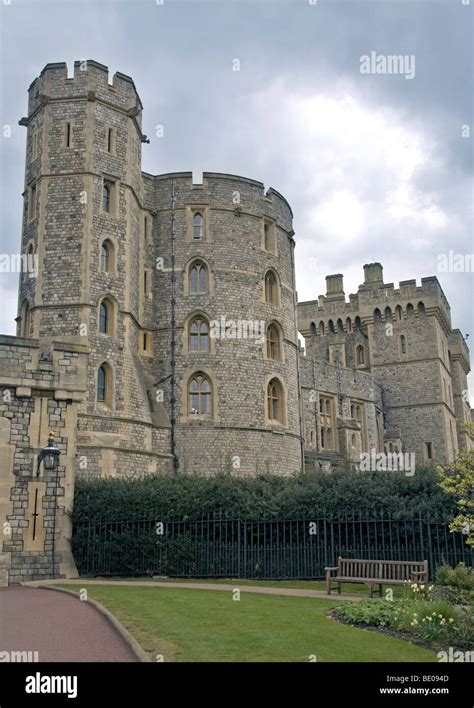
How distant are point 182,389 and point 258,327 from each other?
4082 millimetres

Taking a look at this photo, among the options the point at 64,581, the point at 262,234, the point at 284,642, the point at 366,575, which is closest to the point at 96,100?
the point at 262,234

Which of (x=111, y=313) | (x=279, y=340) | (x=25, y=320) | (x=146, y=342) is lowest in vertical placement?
(x=146, y=342)

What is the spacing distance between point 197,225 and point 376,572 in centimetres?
1761

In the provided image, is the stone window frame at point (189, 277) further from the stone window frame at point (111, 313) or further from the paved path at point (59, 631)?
the paved path at point (59, 631)

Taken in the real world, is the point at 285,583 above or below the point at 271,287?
below

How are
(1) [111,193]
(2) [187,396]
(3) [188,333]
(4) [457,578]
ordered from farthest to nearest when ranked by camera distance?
1. (3) [188,333]
2. (2) [187,396]
3. (1) [111,193]
4. (4) [457,578]

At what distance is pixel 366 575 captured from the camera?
48.4ft

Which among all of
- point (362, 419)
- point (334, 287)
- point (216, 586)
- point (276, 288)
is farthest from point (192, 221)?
point (334, 287)

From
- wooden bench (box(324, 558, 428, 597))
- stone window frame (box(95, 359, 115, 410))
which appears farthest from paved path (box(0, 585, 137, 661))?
stone window frame (box(95, 359, 115, 410))

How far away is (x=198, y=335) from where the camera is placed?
92.5ft

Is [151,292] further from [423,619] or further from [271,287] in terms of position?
[423,619]

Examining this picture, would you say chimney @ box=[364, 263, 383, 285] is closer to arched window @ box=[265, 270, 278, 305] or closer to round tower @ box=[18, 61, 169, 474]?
arched window @ box=[265, 270, 278, 305]

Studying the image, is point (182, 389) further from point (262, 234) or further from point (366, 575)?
point (366, 575)

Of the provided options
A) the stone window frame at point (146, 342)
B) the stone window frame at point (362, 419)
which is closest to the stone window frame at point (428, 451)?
the stone window frame at point (362, 419)
